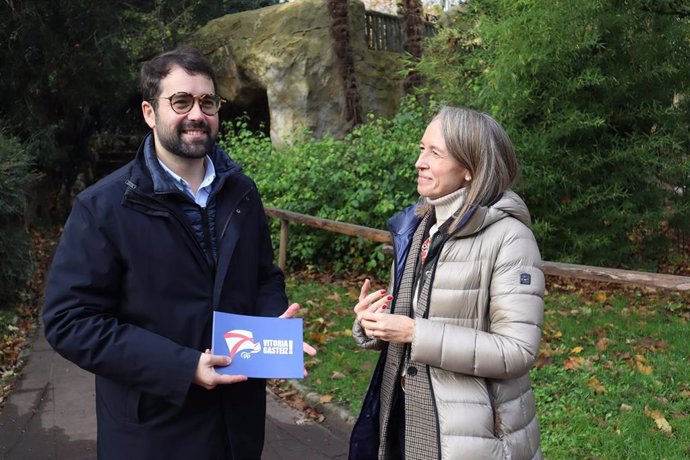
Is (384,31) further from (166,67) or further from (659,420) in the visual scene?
(166,67)

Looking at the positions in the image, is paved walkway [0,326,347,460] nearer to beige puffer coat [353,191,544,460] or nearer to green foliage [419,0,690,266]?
beige puffer coat [353,191,544,460]

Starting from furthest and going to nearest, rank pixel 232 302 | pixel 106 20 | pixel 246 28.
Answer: pixel 246 28, pixel 106 20, pixel 232 302

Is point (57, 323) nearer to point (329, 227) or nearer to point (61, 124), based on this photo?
point (329, 227)

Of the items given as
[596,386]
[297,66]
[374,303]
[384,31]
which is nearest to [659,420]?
[596,386]

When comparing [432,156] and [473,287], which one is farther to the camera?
[432,156]

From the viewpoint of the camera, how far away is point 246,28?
15133 millimetres

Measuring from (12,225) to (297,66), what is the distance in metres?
8.09

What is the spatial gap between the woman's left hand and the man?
0.45 metres

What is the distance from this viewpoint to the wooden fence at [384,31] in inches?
616

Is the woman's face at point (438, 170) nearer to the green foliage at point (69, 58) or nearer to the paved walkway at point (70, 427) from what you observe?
the paved walkway at point (70, 427)

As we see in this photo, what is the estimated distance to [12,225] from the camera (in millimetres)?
7906

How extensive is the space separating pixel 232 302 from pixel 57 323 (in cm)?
55

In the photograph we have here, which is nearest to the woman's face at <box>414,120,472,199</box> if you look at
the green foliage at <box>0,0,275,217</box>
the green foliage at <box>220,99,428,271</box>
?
the green foliage at <box>220,99,428,271</box>

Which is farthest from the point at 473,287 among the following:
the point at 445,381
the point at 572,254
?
the point at 572,254
